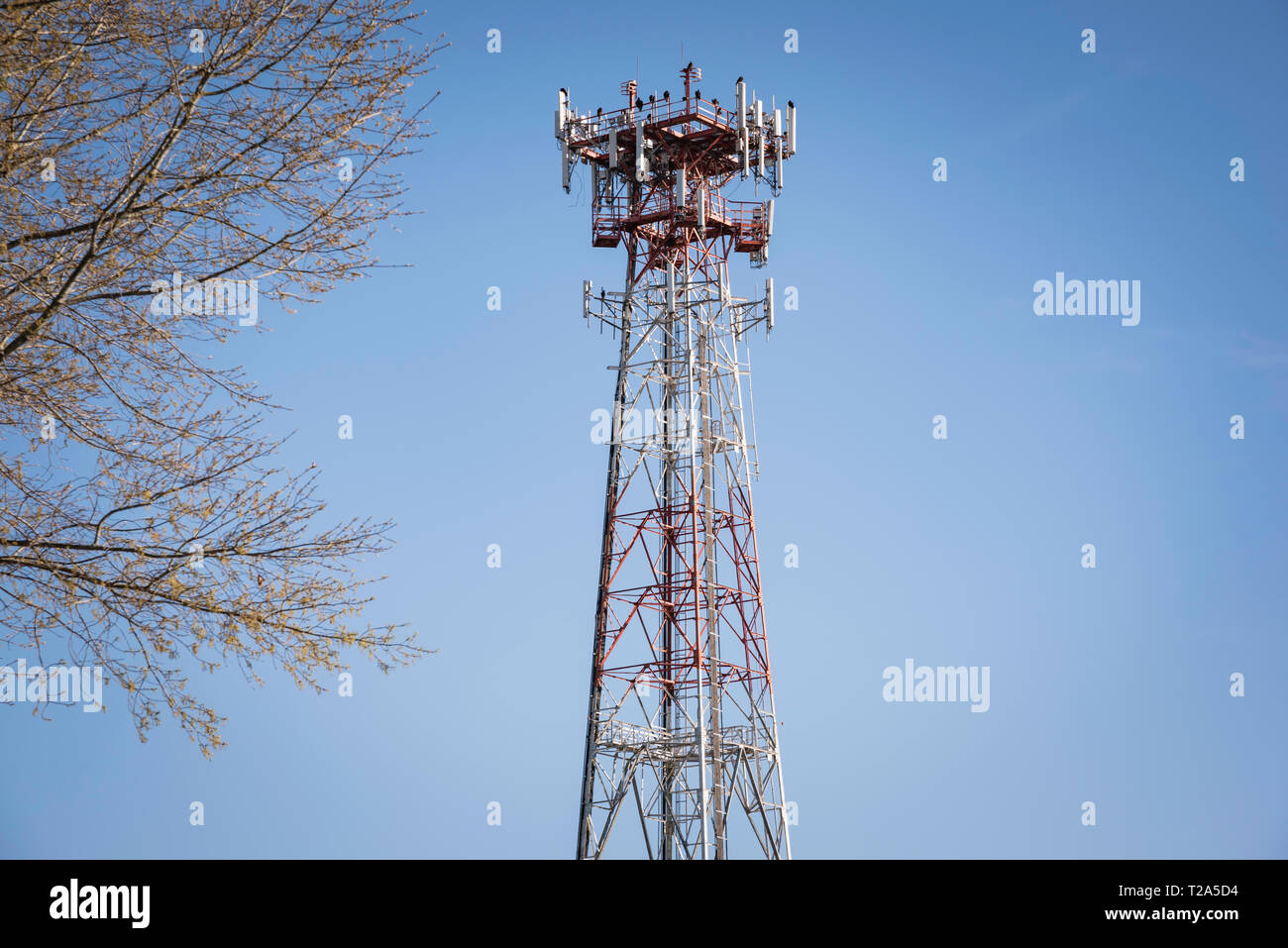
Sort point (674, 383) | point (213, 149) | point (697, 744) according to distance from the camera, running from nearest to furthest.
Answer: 1. point (213, 149)
2. point (697, 744)
3. point (674, 383)

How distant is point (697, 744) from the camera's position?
3675cm

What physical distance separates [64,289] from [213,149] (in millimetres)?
2057

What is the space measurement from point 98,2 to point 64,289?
10.8ft
